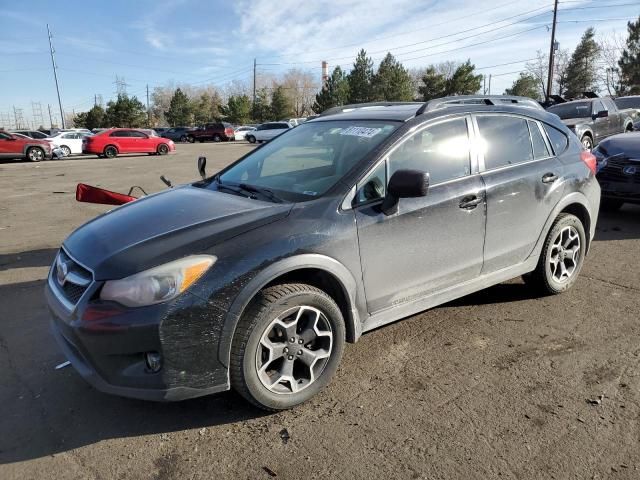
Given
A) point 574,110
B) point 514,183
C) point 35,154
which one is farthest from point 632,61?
point 514,183

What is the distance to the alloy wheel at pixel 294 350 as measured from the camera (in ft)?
9.07

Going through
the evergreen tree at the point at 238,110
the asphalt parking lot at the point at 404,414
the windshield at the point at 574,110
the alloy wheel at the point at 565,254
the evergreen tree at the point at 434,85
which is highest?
the evergreen tree at the point at 434,85

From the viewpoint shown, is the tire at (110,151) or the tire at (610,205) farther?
the tire at (110,151)

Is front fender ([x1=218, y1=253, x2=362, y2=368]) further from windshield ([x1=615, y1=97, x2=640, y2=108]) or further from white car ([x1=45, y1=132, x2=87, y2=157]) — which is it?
white car ([x1=45, y1=132, x2=87, y2=157])

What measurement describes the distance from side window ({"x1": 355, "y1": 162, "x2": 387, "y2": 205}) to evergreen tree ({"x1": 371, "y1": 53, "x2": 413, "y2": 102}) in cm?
6044

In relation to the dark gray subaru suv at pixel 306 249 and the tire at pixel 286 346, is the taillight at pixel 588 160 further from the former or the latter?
the tire at pixel 286 346

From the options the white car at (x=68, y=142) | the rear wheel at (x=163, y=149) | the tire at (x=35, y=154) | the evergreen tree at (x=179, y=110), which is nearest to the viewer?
the tire at (x=35, y=154)

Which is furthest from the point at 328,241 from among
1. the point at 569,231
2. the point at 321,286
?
the point at 569,231

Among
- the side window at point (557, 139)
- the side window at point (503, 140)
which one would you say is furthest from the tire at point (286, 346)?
the side window at point (557, 139)

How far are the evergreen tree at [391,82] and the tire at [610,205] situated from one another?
55130 mm

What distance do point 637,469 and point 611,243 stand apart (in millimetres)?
4648

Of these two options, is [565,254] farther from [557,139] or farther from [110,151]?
[110,151]

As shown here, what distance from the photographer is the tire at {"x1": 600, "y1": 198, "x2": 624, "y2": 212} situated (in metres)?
7.81

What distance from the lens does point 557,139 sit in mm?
4441
